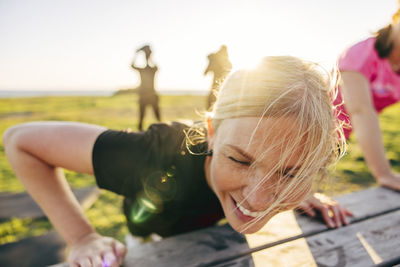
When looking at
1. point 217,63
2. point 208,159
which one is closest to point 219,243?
point 208,159

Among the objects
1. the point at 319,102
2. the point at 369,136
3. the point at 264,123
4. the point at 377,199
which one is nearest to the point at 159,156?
the point at 264,123

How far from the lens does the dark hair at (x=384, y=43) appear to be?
1.97 m

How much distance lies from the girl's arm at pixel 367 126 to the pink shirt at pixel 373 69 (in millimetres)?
80

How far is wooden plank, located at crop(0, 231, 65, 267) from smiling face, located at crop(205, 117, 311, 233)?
75.3 inches

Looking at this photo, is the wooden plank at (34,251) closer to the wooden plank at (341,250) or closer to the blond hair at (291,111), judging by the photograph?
the wooden plank at (341,250)

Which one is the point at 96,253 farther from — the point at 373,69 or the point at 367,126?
the point at 373,69

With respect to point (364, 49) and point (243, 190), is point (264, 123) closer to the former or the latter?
point (243, 190)

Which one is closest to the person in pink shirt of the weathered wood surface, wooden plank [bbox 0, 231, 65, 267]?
the weathered wood surface

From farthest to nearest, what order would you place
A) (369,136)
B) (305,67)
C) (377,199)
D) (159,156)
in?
(369,136) < (377,199) < (159,156) < (305,67)

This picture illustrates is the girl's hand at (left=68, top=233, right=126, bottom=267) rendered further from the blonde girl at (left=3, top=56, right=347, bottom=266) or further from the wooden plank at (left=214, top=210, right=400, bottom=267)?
the wooden plank at (left=214, top=210, right=400, bottom=267)

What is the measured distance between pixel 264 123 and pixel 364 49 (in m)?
1.68

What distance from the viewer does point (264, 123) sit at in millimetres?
934

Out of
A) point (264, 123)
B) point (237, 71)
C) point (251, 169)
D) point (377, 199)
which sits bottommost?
point (377, 199)

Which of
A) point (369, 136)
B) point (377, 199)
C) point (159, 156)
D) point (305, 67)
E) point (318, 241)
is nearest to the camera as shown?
point (305, 67)
